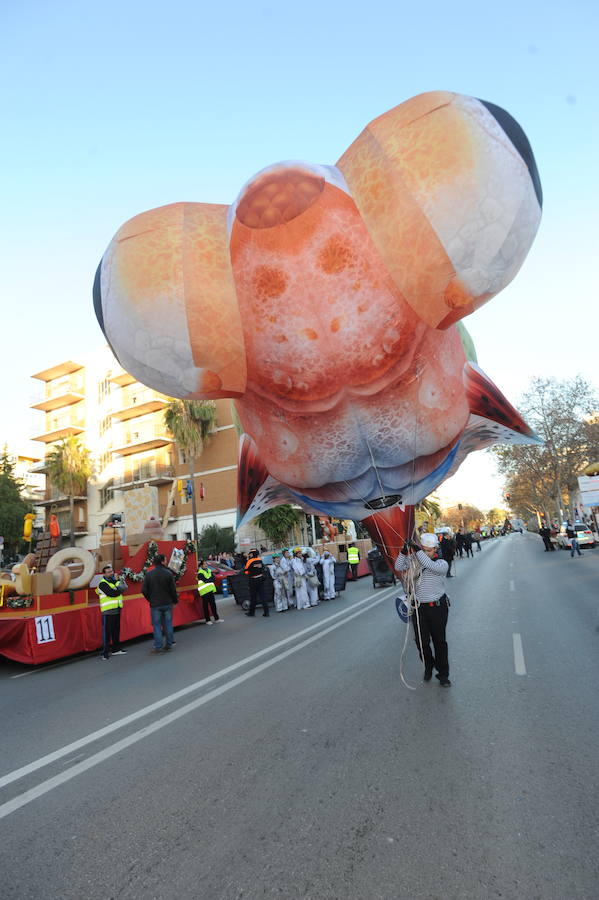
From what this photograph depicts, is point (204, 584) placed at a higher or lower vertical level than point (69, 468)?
lower

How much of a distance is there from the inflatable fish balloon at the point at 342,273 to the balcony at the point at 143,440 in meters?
38.0

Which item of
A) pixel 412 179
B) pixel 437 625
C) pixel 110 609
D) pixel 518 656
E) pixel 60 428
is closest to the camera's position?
pixel 412 179

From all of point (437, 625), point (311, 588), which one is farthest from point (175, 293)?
point (311, 588)

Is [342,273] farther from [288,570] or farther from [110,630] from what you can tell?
[288,570]

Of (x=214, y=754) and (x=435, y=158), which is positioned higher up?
(x=435, y=158)

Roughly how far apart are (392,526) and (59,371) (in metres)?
50.3

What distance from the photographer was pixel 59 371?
49.0 metres

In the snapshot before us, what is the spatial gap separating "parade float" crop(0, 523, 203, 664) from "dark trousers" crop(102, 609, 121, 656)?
53 cm

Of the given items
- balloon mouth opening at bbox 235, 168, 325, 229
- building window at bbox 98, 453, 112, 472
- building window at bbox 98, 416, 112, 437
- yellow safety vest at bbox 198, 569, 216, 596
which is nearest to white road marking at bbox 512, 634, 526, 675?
balloon mouth opening at bbox 235, 168, 325, 229

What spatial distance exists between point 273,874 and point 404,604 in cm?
348

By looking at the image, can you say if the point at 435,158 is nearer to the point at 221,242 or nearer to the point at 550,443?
the point at 221,242

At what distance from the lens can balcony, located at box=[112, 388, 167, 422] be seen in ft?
134

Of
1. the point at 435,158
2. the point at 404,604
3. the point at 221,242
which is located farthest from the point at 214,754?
the point at 435,158

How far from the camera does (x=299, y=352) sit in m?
3.25
